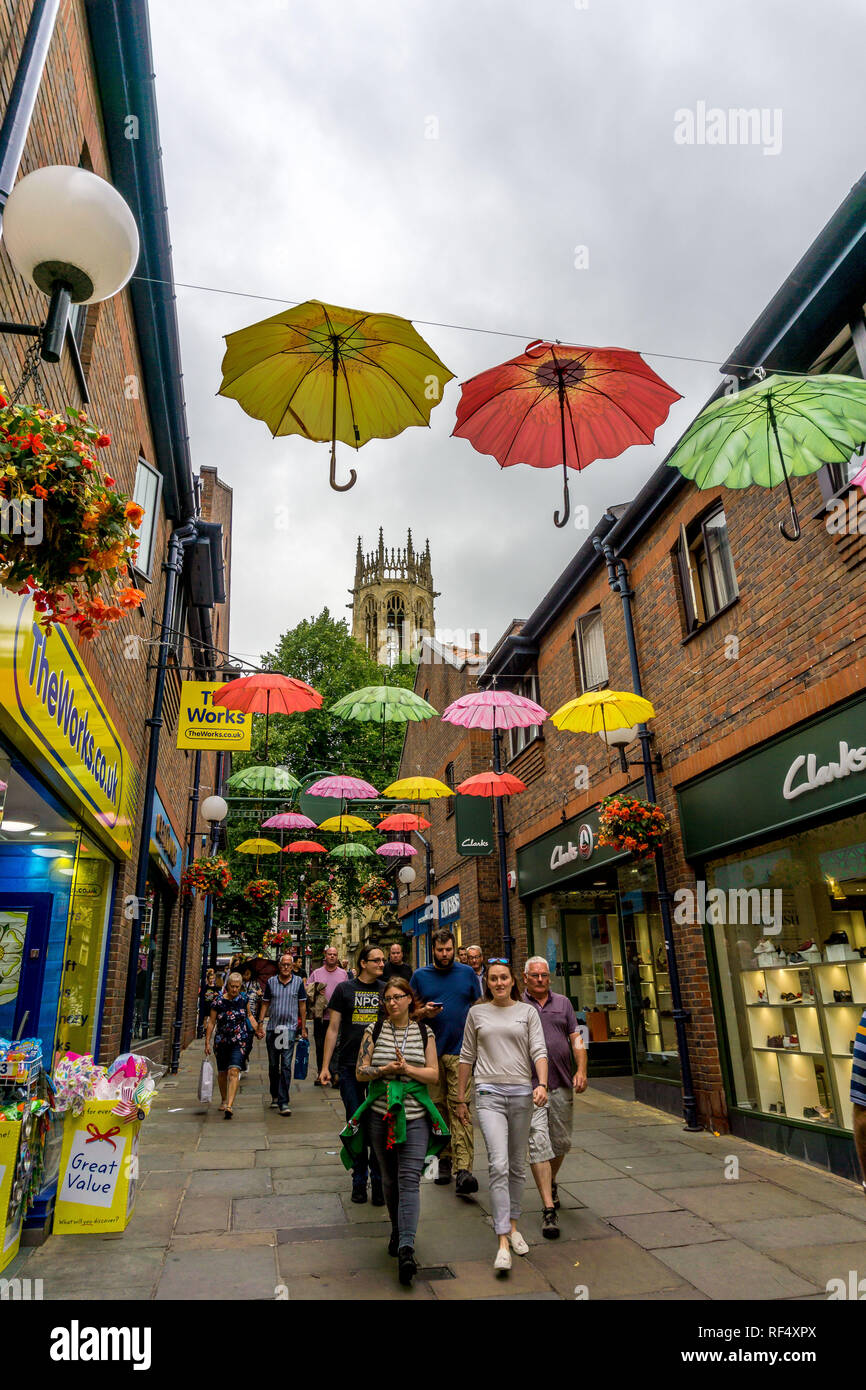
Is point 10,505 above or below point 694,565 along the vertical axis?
below

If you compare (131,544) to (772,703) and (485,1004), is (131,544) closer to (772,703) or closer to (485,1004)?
(485,1004)

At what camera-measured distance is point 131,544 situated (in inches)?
129

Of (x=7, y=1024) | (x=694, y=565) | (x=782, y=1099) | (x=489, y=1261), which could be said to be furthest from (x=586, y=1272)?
(x=694, y=565)

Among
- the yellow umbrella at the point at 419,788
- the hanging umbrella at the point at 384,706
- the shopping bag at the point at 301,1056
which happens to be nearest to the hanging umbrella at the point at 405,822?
the yellow umbrella at the point at 419,788

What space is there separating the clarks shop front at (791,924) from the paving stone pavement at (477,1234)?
54 centimetres

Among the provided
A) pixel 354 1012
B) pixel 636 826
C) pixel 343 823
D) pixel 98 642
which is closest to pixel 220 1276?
pixel 354 1012

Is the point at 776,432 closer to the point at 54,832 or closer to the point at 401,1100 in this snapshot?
the point at 401,1100

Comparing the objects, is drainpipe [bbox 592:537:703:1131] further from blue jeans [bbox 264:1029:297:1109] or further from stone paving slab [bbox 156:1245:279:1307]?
stone paving slab [bbox 156:1245:279:1307]

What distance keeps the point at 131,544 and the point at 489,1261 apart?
178 inches

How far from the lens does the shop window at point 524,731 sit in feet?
49.5

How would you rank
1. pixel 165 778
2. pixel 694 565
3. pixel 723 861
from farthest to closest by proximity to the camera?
pixel 165 778
pixel 694 565
pixel 723 861

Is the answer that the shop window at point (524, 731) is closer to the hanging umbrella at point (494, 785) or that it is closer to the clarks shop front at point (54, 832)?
the hanging umbrella at point (494, 785)

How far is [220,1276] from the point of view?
181 inches
